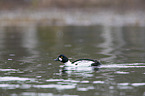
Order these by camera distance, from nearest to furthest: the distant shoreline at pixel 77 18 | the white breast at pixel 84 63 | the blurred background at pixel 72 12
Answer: the white breast at pixel 84 63 < the distant shoreline at pixel 77 18 < the blurred background at pixel 72 12

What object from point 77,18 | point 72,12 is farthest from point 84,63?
point 72,12

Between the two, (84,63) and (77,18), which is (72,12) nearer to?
(77,18)

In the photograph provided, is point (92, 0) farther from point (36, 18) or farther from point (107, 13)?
point (36, 18)

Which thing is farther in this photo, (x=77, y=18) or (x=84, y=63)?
(x=77, y=18)

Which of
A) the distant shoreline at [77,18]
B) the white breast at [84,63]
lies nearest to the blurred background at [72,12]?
the distant shoreline at [77,18]

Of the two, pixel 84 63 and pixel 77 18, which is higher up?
pixel 77 18

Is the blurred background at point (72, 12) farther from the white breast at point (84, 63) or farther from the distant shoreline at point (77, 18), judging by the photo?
the white breast at point (84, 63)

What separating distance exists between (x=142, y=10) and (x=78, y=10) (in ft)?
27.5

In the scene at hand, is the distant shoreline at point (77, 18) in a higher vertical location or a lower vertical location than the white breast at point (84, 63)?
higher

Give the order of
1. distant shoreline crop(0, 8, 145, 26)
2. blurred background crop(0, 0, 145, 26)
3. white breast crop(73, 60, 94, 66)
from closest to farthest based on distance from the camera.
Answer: white breast crop(73, 60, 94, 66), distant shoreline crop(0, 8, 145, 26), blurred background crop(0, 0, 145, 26)

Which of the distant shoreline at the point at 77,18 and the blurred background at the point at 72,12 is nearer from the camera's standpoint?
the distant shoreline at the point at 77,18

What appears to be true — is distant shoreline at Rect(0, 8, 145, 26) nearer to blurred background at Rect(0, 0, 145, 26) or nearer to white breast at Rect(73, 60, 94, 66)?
Result: blurred background at Rect(0, 0, 145, 26)

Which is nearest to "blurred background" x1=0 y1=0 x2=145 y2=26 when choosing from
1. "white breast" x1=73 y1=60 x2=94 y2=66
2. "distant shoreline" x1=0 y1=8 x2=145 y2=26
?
"distant shoreline" x1=0 y1=8 x2=145 y2=26

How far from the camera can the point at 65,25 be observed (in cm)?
4034
